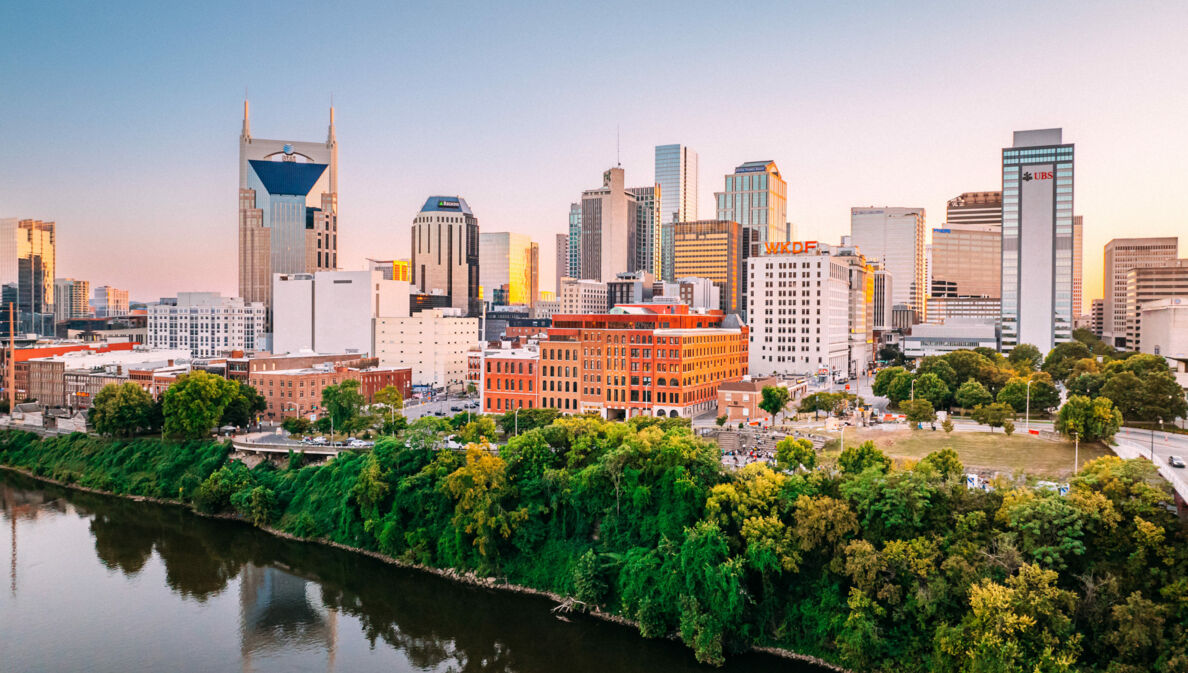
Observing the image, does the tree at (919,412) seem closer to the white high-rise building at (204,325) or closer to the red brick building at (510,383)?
the red brick building at (510,383)

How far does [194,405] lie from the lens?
74.6 m

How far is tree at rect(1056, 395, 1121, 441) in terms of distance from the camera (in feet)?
173

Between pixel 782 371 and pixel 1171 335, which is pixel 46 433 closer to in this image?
pixel 782 371

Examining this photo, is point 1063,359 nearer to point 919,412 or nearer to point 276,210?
point 919,412

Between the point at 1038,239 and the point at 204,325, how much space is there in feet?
491

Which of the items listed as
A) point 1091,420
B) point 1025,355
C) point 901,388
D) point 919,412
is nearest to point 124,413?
point 919,412

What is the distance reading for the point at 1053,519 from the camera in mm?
35781

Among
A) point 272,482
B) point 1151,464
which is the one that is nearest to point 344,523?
point 272,482

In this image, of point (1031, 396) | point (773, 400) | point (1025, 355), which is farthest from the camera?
point (1025, 355)

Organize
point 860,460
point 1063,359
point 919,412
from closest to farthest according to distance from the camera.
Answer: point 860,460 → point 919,412 → point 1063,359

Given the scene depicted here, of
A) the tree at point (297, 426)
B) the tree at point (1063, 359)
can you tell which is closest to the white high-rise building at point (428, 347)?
the tree at point (297, 426)

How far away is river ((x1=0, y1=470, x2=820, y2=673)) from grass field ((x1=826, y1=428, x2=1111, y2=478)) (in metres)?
21.4

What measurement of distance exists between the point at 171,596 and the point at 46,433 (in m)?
52.0

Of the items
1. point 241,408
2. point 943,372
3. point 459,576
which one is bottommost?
point 459,576
